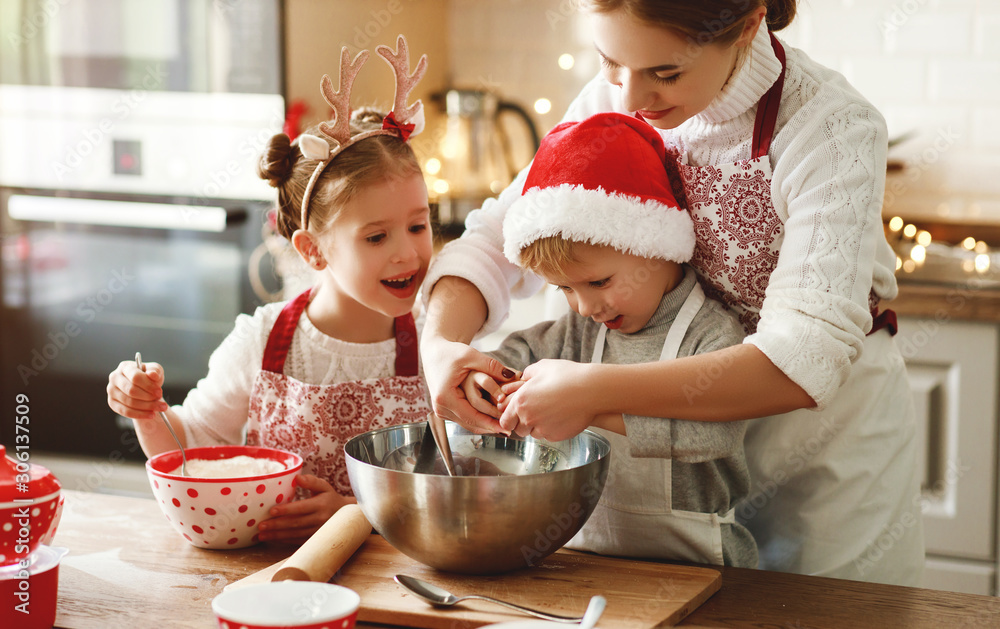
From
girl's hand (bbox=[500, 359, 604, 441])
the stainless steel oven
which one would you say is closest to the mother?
girl's hand (bbox=[500, 359, 604, 441])

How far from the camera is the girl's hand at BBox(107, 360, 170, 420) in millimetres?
1084

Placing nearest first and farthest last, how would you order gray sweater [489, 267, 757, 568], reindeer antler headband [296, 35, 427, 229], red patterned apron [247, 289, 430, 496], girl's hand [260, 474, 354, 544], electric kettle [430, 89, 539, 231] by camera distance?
gray sweater [489, 267, 757, 568], girl's hand [260, 474, 354, 544], reindeer antler headband [296, 35, 427, 229], red patterned apron [247, 289, 430, 496], electric kettle [430, 89, 539, 231]

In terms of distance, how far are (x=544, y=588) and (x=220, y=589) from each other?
1.05 feet

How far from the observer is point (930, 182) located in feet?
8.18

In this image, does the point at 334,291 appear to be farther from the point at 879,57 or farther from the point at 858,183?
the point at 879,57

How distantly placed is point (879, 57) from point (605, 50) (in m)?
1.87

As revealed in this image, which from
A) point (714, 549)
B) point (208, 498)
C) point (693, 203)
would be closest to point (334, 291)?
point (208, 498)

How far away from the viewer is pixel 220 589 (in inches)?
35.5

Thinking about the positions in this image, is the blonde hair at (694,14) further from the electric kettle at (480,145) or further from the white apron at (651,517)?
the electric kettle at (480,145)

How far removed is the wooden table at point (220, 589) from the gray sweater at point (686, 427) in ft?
0.29

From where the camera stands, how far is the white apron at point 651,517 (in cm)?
100

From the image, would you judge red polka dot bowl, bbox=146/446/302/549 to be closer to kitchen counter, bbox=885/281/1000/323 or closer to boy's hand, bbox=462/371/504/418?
boy's hand, bbox=462/371/504/418

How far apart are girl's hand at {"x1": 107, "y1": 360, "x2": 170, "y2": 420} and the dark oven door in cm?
138

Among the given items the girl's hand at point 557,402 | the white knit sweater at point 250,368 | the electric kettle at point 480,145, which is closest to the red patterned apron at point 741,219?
the girl's hand at point 557,402
